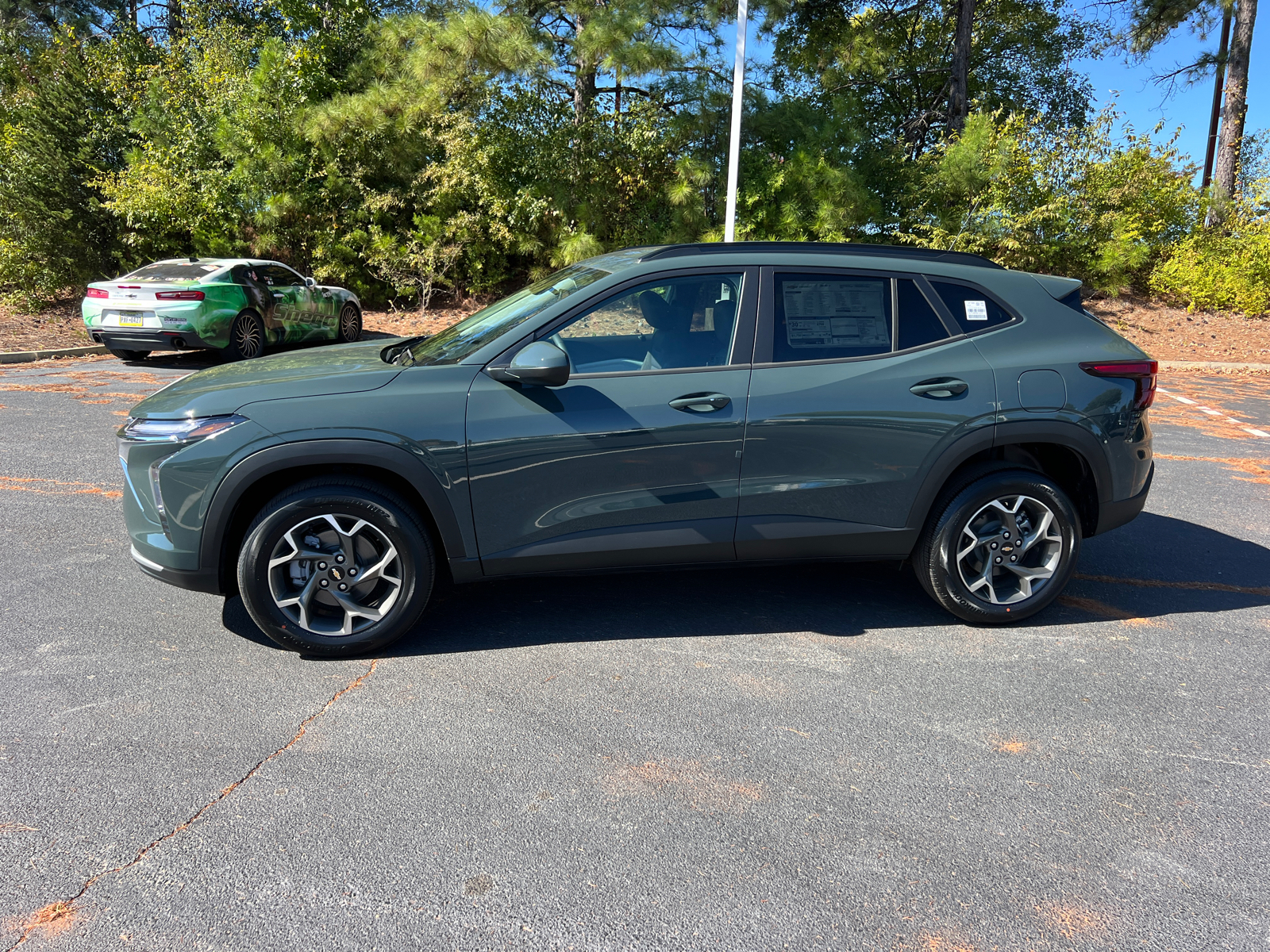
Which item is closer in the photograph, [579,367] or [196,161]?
[579,367]

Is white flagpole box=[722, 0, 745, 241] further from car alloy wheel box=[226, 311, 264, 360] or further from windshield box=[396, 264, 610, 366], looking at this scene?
windshield box=[396, 264, 610, 366]

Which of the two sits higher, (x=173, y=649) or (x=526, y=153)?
(x=526, y=153)

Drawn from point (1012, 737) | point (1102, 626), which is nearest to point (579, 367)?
point (1012, 737)

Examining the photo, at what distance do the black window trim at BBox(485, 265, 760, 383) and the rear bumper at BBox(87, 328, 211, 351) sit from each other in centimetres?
953

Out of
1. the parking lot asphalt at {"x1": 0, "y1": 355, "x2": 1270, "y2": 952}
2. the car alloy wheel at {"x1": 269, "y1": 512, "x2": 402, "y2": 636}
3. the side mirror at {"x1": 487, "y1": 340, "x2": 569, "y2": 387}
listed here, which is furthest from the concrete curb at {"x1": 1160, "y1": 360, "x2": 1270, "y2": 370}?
the car alloy wheel at {"x1": 269, "y1": 512, "x2": 402, "y2": 636}

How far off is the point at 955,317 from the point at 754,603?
1667 mm

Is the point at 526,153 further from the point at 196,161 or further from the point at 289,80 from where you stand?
the point at 196,161

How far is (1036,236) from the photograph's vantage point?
61.0 feet

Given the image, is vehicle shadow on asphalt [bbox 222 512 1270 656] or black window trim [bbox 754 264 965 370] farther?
vehicle shadow on asphalt [bbox 222 512 1270 656]

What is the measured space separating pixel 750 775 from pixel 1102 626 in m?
2.30

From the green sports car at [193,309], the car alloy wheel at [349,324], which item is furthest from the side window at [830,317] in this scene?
the car alloy wheel at [349,324]

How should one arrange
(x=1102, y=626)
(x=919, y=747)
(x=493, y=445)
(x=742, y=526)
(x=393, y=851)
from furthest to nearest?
(x=1102, y=626), (x=742, y=526), (x=493, y=445), (x=919, y=747), (x=393, y=851)

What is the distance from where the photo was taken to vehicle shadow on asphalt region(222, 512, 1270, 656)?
13.5 ft

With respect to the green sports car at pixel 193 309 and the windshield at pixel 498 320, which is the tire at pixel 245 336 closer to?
the green sports car at pixel 193 309
